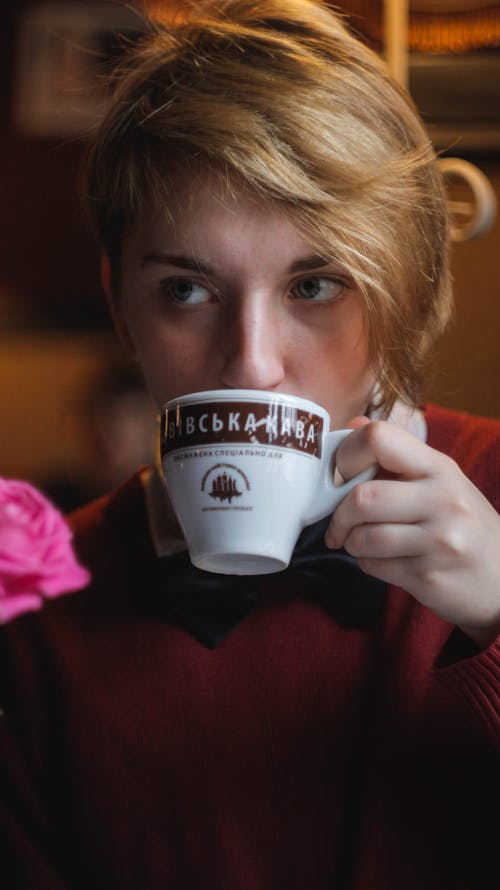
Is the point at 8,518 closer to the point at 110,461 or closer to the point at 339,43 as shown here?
the point at 339,43

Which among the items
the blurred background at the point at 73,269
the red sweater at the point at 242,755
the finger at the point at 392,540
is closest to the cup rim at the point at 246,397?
the finger at the point at 392,540

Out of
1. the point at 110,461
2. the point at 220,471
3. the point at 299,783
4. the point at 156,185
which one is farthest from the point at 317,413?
the point at 110,461

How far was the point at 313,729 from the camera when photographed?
3.12ft

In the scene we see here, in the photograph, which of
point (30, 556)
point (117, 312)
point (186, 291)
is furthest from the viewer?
point (117, 312)

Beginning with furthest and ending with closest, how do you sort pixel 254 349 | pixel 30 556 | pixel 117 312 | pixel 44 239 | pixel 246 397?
pixel 44 239
pixel 117 312
pixel 254 349
pixel 246 397
pixel 30 556

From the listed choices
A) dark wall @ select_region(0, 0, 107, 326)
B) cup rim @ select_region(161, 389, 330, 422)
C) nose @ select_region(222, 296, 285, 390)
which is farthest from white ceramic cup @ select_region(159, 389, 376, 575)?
dark wall @ select_region(0, 0, 107, 326)

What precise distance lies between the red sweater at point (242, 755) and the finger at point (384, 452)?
298 mm

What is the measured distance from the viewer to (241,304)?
816 mm

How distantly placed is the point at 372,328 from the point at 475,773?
0.43 metres

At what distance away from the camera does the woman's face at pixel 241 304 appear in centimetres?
81

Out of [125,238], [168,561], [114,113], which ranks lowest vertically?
[168,561]

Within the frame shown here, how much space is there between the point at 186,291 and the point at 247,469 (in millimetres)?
292

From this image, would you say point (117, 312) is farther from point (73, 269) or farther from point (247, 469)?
point (73, 269)

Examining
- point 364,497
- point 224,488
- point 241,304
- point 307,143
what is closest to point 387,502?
point 364,497
